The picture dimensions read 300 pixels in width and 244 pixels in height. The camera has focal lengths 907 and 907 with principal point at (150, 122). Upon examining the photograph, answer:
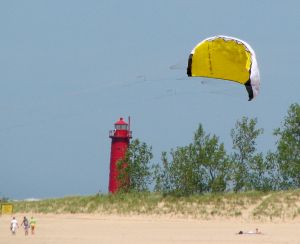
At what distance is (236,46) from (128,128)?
2692 centimetres

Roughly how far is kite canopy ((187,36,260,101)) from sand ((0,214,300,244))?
21.0 ft

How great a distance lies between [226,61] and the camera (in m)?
23.2

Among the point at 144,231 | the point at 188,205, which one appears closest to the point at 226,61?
the point at 144,231

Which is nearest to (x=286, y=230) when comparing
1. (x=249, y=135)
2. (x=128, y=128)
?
(x=249, y=135)

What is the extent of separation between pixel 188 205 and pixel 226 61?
56.5ft

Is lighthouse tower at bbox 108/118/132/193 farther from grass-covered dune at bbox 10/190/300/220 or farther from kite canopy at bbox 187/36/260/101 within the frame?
kite canopy at bbox 187/36/260/101

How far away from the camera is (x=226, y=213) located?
37.4 metres

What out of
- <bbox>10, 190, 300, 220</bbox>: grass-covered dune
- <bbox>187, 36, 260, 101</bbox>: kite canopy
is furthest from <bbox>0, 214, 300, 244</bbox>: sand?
<bbox>187, 36, 260, 101</bbox>: kite canopy

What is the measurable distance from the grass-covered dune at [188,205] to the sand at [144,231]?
34.4 inches

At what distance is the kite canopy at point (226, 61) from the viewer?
2284cm

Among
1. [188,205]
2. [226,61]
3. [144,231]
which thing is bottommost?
[144,231]

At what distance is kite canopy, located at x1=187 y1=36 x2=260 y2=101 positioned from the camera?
899 inches

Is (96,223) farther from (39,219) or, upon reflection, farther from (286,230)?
(286,230)

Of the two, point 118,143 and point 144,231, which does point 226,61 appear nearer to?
point 144,231
